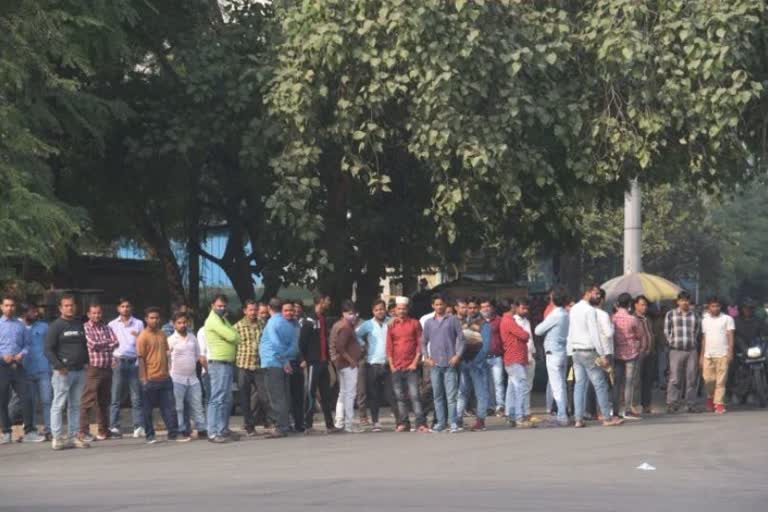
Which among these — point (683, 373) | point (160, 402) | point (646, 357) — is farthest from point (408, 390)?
point (683, 373)

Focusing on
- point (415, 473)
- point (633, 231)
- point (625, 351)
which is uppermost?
point (633, 231)

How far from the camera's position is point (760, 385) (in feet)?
82.0

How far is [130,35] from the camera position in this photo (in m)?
25.8

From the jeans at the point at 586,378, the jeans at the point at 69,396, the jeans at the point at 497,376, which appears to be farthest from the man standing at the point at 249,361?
the jeans at the point at 586,378

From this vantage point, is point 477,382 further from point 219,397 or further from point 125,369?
point 125,369

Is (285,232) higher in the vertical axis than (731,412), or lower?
higher

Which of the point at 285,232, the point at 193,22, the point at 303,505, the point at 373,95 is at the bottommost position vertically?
the point at 303,505

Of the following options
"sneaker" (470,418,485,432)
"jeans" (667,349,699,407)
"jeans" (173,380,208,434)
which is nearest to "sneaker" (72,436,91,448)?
"jeans" (173,380,208,434)

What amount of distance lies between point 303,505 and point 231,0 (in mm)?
16426

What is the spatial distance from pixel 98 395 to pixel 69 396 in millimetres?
1198

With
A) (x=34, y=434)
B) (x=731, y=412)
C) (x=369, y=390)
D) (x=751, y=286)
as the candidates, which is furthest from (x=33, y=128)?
(x=751, y=286)

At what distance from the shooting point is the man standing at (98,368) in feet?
64.7

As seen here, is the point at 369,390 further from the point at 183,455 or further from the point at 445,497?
the point at 445,497

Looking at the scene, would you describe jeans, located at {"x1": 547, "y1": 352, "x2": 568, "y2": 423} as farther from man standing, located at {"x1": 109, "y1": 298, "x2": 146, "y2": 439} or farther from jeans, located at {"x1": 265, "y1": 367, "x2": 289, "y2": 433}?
man standing, located at {"x1": 109, "y1": 298, "x2": 146, "y2": 439}
